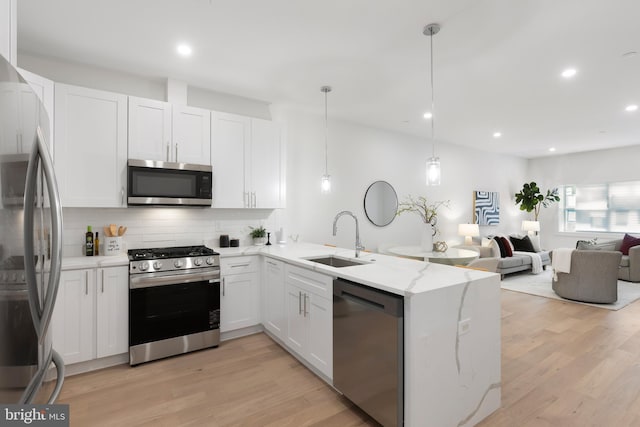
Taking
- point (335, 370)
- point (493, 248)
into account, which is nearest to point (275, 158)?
point (335, 370)

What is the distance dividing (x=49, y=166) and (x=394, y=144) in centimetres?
524

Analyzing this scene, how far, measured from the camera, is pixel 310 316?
2.62 meters

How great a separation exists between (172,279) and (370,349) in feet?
6.32

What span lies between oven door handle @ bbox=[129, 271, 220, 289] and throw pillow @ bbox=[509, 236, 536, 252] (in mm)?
6598

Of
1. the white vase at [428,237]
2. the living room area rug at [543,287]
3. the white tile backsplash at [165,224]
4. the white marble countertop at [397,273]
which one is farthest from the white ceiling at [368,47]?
the living room area rug at [543,287]

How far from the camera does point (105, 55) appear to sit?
2.92 m

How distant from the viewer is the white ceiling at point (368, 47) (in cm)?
225

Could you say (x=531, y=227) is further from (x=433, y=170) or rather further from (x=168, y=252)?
(x=168, y=252)

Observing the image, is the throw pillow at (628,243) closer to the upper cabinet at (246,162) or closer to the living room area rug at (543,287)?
the living room area rug at (543,287)

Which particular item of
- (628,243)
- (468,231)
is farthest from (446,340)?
(628,243)

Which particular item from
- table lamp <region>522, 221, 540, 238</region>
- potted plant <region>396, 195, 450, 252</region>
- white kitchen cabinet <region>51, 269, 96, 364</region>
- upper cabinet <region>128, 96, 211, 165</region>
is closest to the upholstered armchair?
potted plant <region>396, 195, 450, 252</region>

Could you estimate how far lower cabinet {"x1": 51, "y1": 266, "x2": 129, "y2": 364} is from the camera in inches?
102

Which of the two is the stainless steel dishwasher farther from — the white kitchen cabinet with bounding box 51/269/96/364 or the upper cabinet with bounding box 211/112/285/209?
the white kitchen cabinet with bounding box 51/269/96/364

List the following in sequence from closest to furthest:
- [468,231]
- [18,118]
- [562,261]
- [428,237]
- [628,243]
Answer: [18,118] → [428,237] → [562,261] → [628,243] → [468,231]
